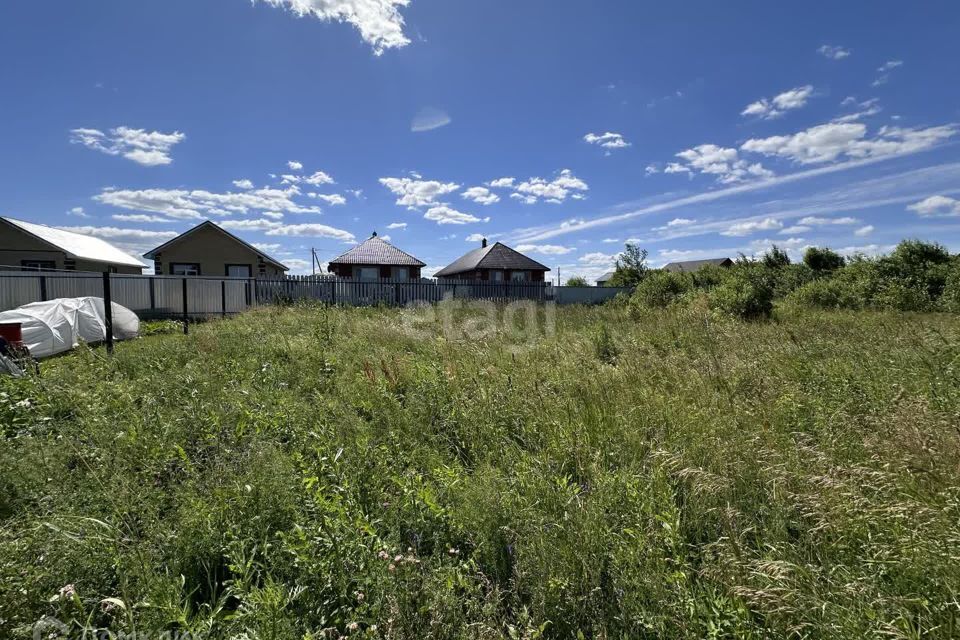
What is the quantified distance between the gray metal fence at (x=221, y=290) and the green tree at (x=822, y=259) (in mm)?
16893

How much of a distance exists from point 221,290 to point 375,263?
1464 centimetres

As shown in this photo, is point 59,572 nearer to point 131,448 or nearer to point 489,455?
point 131,448

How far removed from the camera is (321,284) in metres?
16.8

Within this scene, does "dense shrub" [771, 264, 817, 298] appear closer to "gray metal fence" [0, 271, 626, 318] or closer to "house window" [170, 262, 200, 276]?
"gray metal fence" [0, 271, 626, 318]

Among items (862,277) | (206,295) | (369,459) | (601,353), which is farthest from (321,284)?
(862,277)

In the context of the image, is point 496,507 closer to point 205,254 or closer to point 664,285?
point 664,285

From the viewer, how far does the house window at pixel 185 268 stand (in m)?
22.0

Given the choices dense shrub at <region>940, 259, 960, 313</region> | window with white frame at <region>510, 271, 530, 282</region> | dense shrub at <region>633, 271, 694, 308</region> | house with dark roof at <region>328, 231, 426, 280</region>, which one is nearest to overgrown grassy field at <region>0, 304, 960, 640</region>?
dense shrub at <region>633, 271, 694, 308</region>

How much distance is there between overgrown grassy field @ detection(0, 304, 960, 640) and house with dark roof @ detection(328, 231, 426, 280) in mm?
26133

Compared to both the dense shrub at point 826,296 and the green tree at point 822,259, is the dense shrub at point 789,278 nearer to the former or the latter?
the dense shrub at point 826,296

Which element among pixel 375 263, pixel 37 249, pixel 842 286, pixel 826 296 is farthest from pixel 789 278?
pixel 37 249

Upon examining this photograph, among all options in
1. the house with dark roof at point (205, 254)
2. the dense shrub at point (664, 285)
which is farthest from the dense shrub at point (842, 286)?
the house with dark roof at point (205, 254)

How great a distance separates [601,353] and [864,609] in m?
4.37

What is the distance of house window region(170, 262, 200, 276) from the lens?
22.0m
